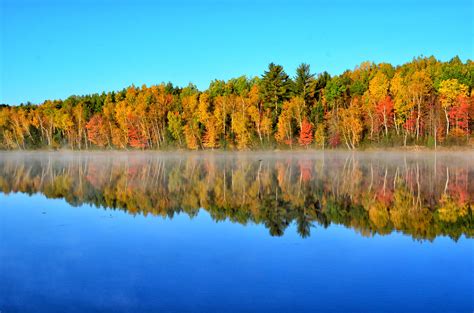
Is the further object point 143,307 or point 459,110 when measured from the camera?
point 459,110

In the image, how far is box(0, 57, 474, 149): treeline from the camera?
65.3 m

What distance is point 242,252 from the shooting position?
9531 mm

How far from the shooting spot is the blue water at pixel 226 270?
6.75 meters

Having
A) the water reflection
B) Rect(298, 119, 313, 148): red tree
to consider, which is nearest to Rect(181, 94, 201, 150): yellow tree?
Rect(298, 119, 313, 148): red tree

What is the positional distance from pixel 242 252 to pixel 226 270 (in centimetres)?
126

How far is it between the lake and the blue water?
0.03m

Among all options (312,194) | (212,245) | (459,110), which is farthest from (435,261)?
(459,110)

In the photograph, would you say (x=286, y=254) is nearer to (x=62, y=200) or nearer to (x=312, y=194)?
(x=312, y=194)

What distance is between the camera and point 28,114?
106 meters

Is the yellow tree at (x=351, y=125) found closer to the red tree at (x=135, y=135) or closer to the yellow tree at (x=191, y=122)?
the yellow tree at (x=191, y=122)

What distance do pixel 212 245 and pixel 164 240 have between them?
1255 millimetres

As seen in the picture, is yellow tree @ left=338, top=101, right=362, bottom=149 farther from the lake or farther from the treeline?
the lake

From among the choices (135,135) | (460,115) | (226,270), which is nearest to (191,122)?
(135,135)

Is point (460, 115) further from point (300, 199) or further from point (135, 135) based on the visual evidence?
point (135, 135)
